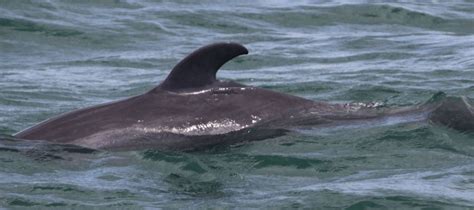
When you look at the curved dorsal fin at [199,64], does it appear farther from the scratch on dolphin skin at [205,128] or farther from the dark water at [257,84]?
the dark water at [257,84]

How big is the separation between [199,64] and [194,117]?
44cm

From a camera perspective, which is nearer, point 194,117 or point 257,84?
point 194,117

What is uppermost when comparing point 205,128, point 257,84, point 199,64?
point 199,64

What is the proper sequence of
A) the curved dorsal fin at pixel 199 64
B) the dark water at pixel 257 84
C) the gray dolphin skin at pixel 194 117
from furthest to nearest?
the curved dorsal fin at pixel 199 64 → the gray dolphin skin at pixel 194 117 → the dark water at pixel 257 84

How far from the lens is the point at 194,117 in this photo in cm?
971

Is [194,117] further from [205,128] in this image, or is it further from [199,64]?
[199,64]

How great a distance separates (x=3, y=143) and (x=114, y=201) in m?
1.77

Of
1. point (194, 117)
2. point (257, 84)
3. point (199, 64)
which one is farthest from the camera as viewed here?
point (257, 84)

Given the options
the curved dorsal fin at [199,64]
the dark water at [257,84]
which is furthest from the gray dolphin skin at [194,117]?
the dark water at [257,84]

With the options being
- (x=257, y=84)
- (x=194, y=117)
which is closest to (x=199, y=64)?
(x=194, y=117)

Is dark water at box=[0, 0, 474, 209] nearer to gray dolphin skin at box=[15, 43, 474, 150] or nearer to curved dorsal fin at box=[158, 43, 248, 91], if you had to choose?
gray dolphin skin at box=[15, 43, 474, 150]

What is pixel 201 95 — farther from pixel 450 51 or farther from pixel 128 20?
pixel 128 20

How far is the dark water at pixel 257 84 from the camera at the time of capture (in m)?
8.29

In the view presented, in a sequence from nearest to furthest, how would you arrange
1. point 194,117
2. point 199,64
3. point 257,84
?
point 199,64 → point 194,117 → point 257,84
